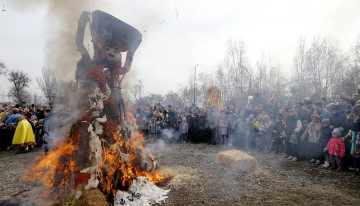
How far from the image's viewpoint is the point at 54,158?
6.21 meters

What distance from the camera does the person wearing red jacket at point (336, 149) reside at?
9.31 meters

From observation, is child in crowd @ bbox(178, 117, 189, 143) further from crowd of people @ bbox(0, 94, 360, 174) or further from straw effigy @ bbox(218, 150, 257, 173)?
straw effigy @ bbox(218, 150, 257, 173)

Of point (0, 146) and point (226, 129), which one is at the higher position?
point (226, 129)

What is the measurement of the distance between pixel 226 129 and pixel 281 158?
4.39 metres

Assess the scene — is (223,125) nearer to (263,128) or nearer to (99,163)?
(263,128)

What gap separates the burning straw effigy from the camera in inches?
232

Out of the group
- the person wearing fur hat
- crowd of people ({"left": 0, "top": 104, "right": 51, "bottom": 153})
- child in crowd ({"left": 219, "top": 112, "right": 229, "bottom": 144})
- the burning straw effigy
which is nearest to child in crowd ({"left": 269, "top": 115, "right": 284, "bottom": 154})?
the person wearing fur hat

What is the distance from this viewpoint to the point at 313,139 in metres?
10.6

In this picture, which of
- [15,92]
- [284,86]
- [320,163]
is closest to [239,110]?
[320,163]

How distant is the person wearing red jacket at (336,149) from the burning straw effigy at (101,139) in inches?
242

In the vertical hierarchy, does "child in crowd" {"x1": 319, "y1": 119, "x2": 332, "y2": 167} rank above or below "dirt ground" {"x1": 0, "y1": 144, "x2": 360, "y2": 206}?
above

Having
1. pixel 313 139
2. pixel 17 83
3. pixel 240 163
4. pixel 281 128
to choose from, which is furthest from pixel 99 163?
pixel 17 83

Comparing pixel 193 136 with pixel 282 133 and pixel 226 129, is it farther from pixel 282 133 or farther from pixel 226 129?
pixel 282 133

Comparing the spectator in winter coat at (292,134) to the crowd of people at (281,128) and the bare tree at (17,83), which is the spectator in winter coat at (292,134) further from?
the bare tree at (17,83)
